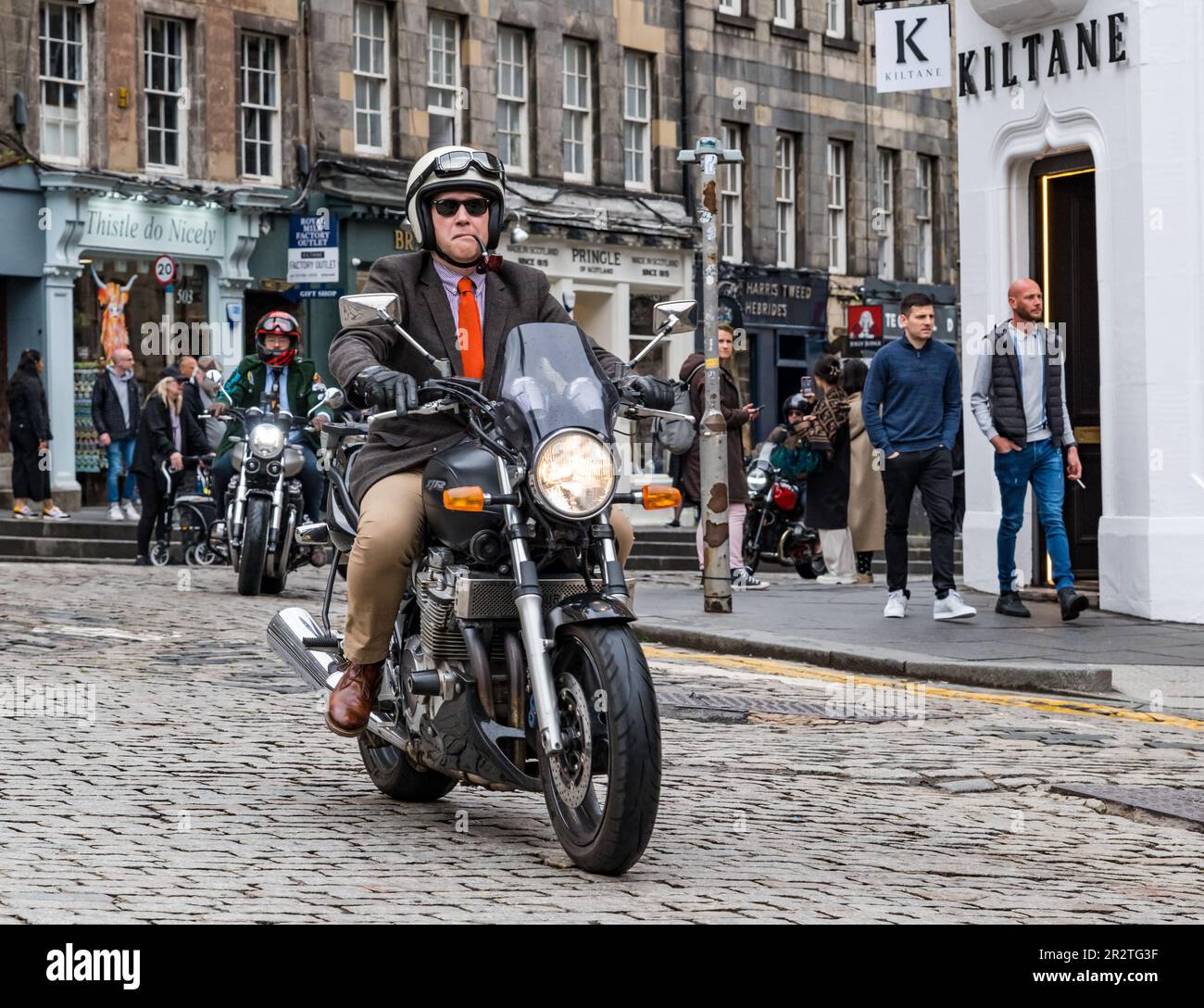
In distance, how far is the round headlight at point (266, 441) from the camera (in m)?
15.8

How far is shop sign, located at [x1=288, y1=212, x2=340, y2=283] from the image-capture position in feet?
98.6

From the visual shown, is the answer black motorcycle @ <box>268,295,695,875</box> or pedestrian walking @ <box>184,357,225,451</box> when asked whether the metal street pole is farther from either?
black motorcycle @ <box>268,295,695,875</box>

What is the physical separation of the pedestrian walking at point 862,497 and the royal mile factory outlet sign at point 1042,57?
2823 millimetres

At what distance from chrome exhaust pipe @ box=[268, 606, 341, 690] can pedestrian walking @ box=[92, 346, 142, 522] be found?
1749cm

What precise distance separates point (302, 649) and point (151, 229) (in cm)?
2297

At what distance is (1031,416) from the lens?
537 inches

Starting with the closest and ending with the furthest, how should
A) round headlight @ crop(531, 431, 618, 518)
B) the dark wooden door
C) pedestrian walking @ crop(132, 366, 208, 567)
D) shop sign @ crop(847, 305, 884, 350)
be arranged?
round headlight @ crop(531, 431, 618, 518) → the dark wooden door → pedestrian walking @ crop(132, 366, 208, 567) → shop sign @ crop(847, 305, 884, 350)

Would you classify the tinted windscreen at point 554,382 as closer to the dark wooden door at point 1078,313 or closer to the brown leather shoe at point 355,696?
the brown leather shoe at point 355,696

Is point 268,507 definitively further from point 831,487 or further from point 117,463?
point 117,463

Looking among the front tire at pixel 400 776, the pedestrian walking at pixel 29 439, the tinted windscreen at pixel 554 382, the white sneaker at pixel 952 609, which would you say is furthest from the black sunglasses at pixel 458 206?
the pedestrian walking at pixel 29 439

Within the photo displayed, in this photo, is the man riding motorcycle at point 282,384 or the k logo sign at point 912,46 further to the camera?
the k logo sign at point 912,46

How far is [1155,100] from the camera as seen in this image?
14.4m

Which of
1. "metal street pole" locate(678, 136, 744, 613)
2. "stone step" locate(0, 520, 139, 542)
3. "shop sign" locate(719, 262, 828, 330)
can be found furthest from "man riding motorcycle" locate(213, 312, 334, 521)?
"shop sign" locate(719, 262, 828, 330)
